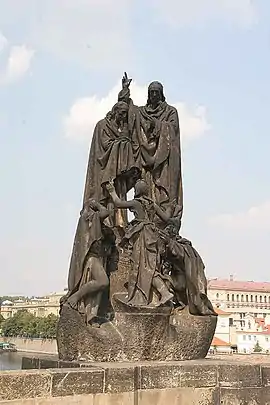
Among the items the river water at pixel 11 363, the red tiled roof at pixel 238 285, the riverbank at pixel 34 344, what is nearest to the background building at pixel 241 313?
the red tiled roof at pixel 238 285

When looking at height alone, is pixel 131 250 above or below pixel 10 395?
above

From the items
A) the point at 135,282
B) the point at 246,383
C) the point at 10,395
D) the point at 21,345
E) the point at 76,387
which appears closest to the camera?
the point at 10,395

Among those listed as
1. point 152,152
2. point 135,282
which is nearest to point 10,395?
point 135,282

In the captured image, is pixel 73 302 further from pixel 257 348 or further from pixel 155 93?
pixel 257 348

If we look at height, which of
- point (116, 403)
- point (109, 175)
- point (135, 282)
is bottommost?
point (116, 403)

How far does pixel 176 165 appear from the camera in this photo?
9.09 meters

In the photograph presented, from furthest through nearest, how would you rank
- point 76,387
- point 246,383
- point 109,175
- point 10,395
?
point 109,175
point 246,383
point 76,387
point 10,395

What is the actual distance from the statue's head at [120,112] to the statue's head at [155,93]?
1.86 feet

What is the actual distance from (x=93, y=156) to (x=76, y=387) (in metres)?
3.73

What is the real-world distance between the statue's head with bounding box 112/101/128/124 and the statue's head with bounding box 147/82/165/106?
57cm

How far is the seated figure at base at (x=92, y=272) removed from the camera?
7547mm

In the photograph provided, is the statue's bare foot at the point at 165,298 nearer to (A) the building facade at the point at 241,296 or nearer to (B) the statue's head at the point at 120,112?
(B) the statue's head at the point at 120,112

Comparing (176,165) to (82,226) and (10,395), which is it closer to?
(82,226)

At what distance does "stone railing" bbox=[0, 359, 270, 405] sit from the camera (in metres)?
5.80
